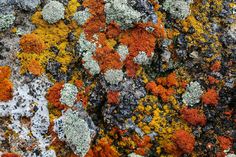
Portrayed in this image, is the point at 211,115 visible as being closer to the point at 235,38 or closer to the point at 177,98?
the point at 177,98

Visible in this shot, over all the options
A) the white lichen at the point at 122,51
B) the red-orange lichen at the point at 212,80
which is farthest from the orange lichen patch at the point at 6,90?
the red-orange lichen at the point at 212,80

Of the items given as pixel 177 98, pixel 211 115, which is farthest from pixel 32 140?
pixel 211 115

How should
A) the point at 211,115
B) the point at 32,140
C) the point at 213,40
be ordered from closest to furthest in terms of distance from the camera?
1. the point at 32,140
2. the point at 211,115
3. the point at 213,40

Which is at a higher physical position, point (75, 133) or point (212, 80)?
point (212, 80)

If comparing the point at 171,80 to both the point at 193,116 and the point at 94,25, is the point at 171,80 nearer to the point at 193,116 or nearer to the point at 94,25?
the point at 193,116

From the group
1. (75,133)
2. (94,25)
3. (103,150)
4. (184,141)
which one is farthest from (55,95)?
(184,141)

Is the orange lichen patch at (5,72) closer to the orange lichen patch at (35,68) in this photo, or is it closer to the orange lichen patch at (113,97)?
the orange lichen patch at (35,68)
